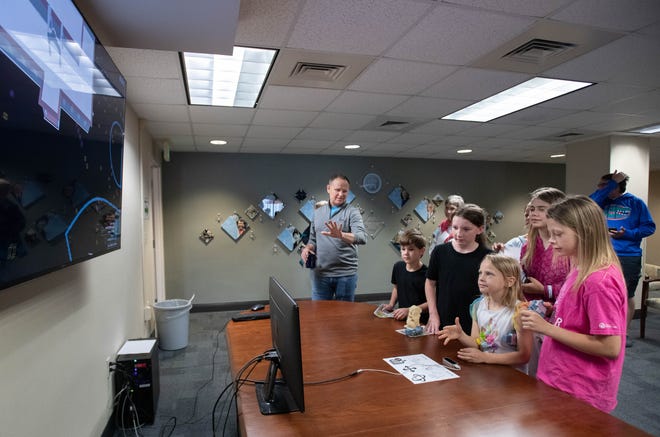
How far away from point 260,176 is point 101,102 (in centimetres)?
402

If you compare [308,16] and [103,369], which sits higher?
[308,16]

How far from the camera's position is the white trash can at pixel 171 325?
12.3 feet

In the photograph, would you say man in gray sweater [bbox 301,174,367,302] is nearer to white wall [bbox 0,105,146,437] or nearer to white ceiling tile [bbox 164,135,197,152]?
white wall [bbox 0,105,146,437]

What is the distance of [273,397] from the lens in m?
1.23

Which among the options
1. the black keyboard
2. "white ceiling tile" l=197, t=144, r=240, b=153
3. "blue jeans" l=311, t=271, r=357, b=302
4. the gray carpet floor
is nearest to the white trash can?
the gray carpet floor

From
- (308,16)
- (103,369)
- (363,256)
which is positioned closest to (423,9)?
(308,16)

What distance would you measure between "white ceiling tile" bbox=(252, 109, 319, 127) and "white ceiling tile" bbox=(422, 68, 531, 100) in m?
1.15

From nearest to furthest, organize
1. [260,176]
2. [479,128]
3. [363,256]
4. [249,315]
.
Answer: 1. [249,315]
2. [479,128]
3. [260,176]
4. [363,256]

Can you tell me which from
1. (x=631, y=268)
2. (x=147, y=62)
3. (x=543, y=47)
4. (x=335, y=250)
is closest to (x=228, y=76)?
(x=147, y=62)

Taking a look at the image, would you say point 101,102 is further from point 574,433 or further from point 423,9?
point 574,433

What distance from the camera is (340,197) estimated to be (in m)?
2.91

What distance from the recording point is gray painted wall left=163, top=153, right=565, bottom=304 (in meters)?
5.36

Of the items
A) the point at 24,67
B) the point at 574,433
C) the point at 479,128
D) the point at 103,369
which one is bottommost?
the point at 103,369

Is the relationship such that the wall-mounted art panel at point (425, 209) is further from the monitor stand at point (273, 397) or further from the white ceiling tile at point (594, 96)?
the monitor stand at point (273, 397)
